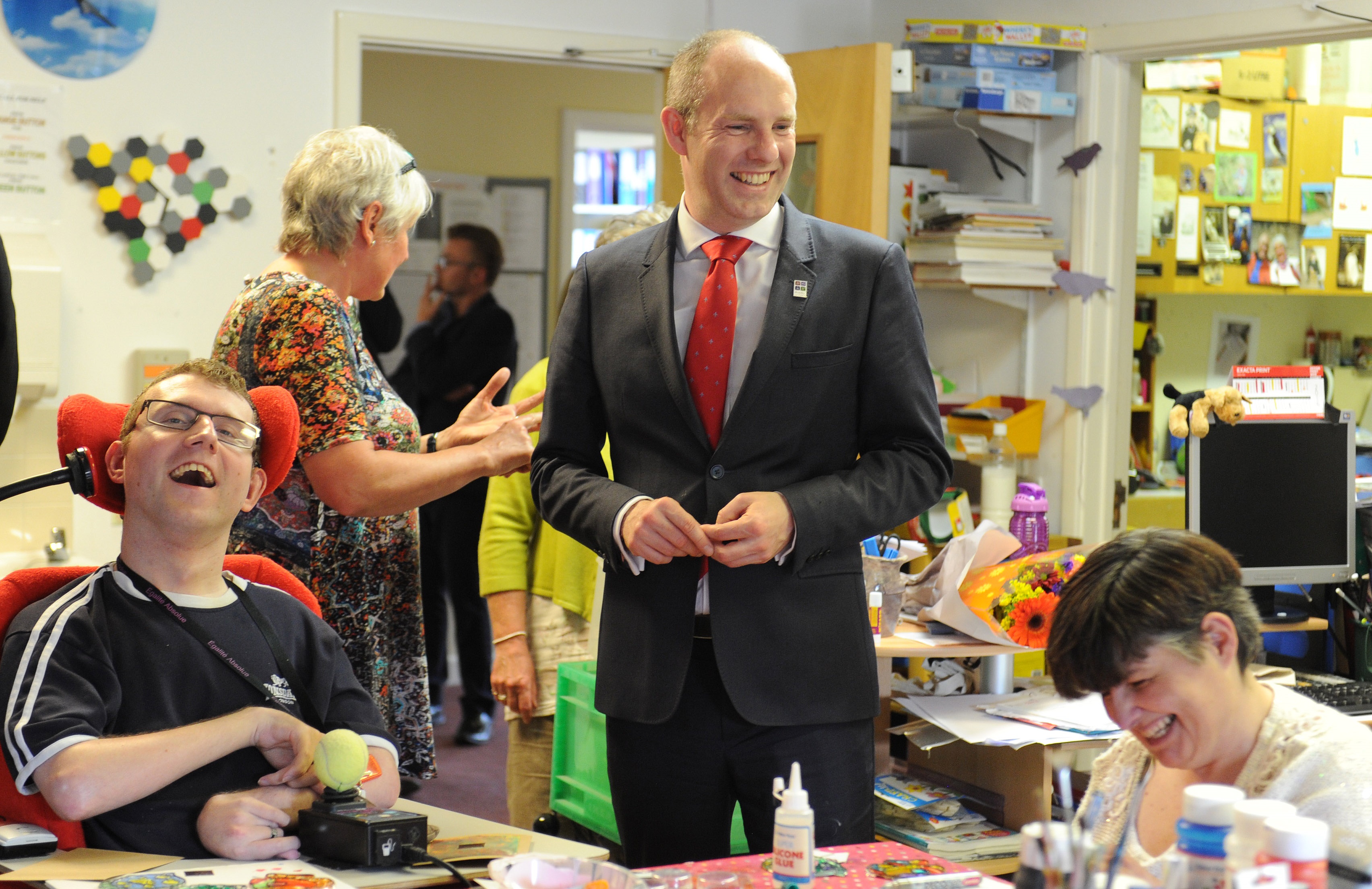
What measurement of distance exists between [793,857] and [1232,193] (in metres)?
4.46

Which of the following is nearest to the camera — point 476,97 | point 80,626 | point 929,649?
point 80,626

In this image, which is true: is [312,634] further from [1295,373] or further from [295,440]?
[1295,373]

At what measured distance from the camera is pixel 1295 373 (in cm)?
312

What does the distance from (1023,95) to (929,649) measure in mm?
2058

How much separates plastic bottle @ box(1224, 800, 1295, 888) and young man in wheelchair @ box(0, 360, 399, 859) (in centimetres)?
100

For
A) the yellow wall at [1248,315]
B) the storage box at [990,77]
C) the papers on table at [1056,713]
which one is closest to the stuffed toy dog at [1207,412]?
the papers on table at [1056,713]

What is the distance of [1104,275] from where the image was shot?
417 cm

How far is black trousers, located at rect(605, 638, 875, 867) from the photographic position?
1.82 m

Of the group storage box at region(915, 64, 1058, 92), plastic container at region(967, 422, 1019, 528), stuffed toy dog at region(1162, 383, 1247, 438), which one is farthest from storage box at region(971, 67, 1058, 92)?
stuffed toy dog at region(1162, 383, 1247, 438)

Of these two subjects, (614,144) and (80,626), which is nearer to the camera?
(80,626)

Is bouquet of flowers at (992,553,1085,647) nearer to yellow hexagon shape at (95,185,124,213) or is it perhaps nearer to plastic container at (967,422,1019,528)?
plastic container at (967,422,1019,528)

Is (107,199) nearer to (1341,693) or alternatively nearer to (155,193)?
(155,193)

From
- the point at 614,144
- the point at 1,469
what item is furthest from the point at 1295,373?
the point at 614,144

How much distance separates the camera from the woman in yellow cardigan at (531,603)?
2611mm
